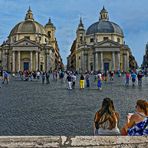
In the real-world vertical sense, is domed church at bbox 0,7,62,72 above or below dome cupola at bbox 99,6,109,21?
below

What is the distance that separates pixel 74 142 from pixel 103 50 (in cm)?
7024

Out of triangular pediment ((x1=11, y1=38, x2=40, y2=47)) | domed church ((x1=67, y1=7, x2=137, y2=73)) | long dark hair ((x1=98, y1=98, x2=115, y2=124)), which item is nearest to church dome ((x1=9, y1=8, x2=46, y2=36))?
triangular pediment ((x1=11, y1=38, x2=40, y2=47))

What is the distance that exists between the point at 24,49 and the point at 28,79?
33040mm

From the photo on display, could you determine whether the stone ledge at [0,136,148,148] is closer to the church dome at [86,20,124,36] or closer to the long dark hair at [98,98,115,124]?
the long dark hair at [98,98,115,124]

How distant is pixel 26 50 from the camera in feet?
230

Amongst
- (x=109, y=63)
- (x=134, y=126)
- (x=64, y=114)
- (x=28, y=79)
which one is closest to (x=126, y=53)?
(x=109, y=63)

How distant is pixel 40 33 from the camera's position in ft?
250

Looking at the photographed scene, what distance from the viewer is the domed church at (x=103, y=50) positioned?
7269 centimetres

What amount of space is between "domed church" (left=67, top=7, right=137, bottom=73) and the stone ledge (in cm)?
6974

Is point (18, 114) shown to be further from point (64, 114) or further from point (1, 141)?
point (1, 141)

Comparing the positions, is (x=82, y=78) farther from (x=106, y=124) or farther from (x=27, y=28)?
(x=27, y=28)

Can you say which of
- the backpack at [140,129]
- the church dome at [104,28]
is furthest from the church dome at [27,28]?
the backpack at [140,129]

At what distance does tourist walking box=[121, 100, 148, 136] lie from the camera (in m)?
4.02

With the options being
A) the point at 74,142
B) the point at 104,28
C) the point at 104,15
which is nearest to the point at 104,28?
the point at 104,28
